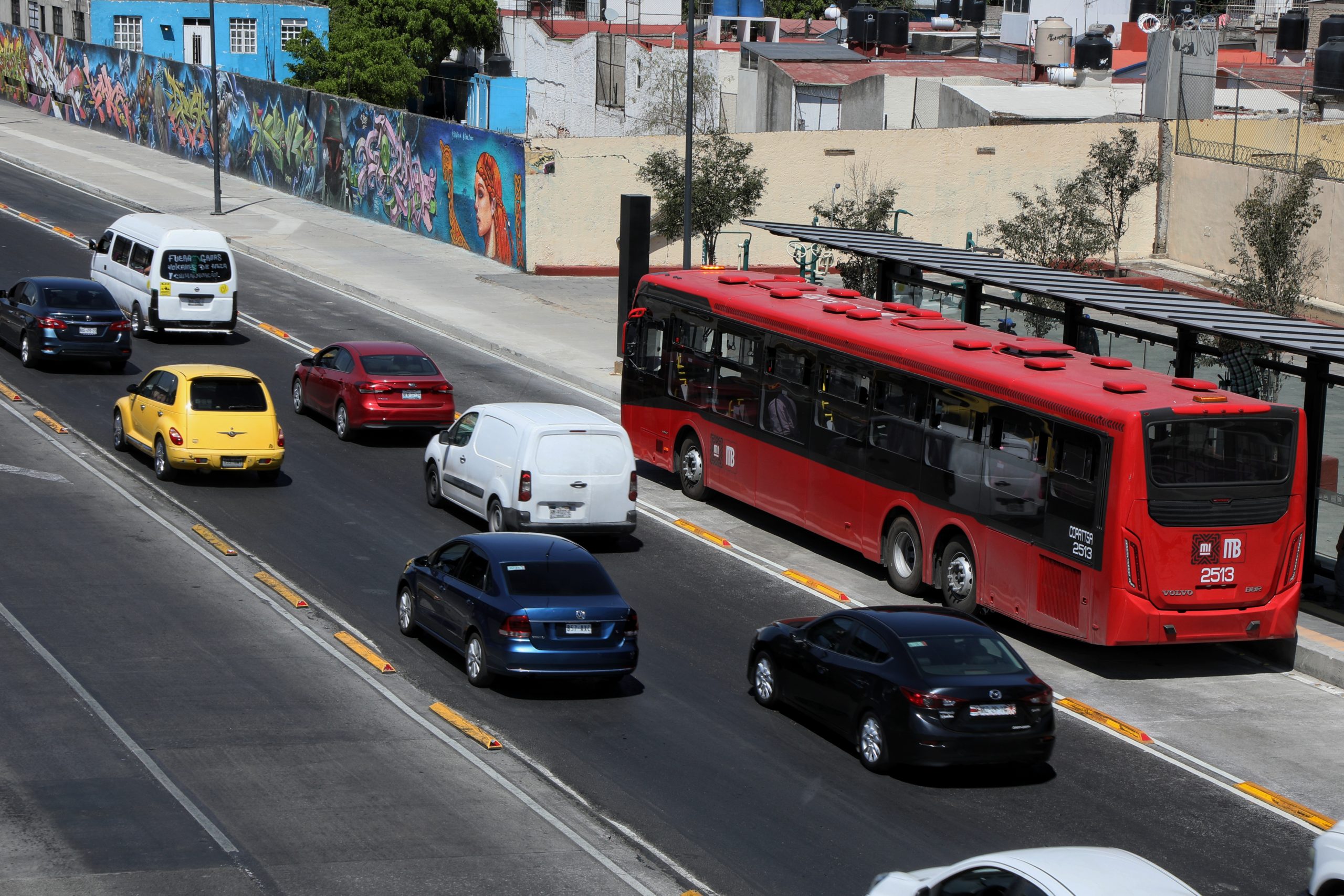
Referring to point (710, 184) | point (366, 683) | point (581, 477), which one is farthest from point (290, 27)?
point (366, 683)

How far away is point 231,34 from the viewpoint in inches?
3223

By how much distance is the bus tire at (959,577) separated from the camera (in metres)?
20.8

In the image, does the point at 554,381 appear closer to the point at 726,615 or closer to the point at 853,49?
the point at 726,615

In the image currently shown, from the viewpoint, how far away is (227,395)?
25.4 m

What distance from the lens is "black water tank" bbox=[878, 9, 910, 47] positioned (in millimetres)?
72750

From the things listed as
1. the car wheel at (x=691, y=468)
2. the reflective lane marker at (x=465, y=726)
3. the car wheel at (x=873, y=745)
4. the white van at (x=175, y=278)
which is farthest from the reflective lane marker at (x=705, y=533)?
the white van at (x=175, y=278)

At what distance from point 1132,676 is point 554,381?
17.3m

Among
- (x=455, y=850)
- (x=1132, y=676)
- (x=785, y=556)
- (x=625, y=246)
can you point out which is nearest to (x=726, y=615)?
(x=785, y=556)

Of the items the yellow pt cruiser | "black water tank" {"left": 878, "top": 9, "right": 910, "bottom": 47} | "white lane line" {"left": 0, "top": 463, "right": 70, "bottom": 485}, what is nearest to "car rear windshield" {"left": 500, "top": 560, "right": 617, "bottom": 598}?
the yellow pt cruiser

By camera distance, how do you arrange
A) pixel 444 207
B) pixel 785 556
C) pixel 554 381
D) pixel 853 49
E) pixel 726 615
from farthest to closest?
pixel 853 49, pixel 444 207, pixel 554 381, pixel 785 556, pixel 726 615

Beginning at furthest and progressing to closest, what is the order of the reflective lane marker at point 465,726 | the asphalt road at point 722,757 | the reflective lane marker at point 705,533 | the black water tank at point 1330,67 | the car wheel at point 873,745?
the black water tank at point 1330,67
the reflective lane marker at point 705,533
the reflective lane marker at point 465,726
the car wheel at point 873,745
the asphalt road at point 722,757

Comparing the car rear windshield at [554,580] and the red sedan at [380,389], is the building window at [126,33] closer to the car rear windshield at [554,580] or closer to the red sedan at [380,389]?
the red sedan at [380,389]

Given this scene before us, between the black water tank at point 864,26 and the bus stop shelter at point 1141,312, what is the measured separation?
44.2 metres

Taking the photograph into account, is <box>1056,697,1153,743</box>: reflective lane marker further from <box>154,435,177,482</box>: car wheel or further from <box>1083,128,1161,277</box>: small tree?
<box>1083,128,1161,277</box>: small tree
